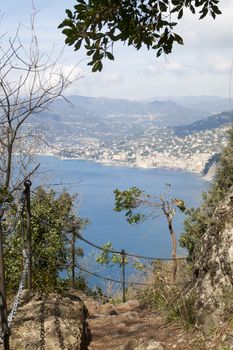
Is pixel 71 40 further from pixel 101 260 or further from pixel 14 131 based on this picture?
pixel 101 260

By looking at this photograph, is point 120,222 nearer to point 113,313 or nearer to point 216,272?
point 113,313

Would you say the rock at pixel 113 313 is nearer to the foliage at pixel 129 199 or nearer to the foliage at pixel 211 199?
the foliage at pixel 129 199

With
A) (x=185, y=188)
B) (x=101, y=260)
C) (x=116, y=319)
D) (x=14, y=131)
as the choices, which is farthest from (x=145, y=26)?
(x=185, y=188)

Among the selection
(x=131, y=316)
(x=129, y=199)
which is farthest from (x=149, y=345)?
(x=129, y=199)

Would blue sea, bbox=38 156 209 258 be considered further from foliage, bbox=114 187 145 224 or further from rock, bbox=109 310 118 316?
rock, bbox=109 310 118 316

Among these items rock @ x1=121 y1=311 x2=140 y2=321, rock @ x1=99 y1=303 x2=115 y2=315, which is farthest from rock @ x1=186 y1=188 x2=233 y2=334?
rock @ x1=99 y1=303 x2=115 y2=315

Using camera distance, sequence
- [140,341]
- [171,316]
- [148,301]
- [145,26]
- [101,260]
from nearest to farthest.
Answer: [145,26] → [140,341] → [171,316] → [148,301] → [101,260]
